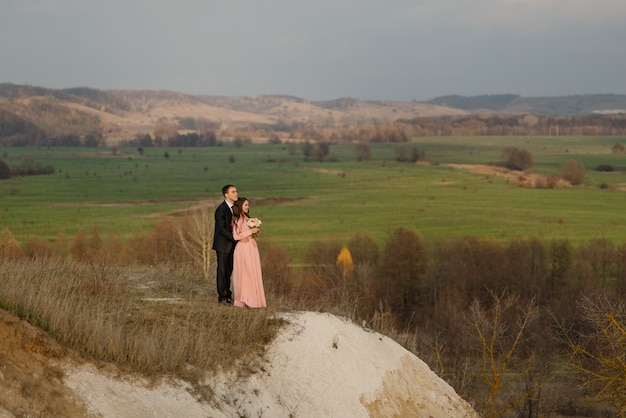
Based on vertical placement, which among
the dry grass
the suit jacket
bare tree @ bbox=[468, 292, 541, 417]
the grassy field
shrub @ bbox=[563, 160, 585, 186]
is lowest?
the grassy field

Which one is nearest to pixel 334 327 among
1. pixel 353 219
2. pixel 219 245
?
pixel 219 245

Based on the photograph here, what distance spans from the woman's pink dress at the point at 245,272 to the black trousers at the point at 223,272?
0.82 feet

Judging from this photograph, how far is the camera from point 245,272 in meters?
17.3

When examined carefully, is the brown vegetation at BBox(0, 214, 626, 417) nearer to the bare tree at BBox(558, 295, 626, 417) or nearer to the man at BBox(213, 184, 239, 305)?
the bare tree at BBox(558, 295, 626, 417)

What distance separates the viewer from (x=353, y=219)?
440 ft

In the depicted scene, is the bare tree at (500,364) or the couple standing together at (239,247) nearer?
the couple standing together at (239,247)

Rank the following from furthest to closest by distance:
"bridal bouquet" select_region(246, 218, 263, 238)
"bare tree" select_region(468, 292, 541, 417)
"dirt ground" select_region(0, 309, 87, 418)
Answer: "bare tree" select_region(468, 292, 541, 417) < "bridal bouquet" select_region(246, 218, 263, 238) < "dirt ground" select_region(0, 309, 87, 418)

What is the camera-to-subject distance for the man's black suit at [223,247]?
57.3ft

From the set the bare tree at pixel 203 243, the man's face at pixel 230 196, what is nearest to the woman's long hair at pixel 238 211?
the man's face at pixel 230 196

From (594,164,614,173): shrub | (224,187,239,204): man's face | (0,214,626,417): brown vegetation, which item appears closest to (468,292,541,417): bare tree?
(0,214,626,417): brown vegetation

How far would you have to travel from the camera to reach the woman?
17.3 metres

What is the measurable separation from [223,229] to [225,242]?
1.04 ft

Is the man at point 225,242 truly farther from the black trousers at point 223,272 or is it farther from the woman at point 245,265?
the woman at point 245,265

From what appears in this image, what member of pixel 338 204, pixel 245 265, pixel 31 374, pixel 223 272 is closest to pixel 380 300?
pixel 223 272
